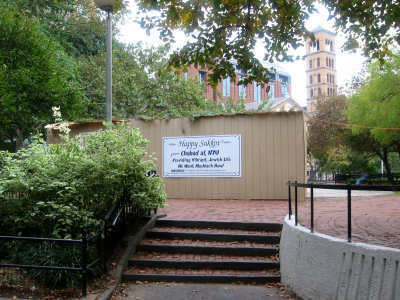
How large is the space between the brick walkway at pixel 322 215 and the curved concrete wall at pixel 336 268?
0.31 meters

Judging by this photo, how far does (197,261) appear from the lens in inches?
233

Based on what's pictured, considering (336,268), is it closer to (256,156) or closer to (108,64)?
(108,64)

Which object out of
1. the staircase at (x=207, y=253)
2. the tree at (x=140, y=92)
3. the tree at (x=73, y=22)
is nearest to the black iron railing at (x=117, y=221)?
the staircase at (x=207, y=253)

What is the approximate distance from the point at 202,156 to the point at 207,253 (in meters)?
5.18

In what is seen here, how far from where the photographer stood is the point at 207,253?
6.26m

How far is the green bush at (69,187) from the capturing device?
564 centimetres

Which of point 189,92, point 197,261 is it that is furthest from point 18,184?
point 189,92

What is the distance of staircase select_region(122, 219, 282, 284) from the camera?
18.5ft

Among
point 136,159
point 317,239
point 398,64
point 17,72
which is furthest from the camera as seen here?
point 398,64

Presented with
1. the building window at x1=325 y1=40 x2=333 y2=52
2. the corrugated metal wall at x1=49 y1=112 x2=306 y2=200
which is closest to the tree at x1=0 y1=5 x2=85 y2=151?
the corrugated metal wall at x1=49 y1=112 x2=306 y2=200

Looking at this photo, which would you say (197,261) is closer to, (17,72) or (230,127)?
(230,127)

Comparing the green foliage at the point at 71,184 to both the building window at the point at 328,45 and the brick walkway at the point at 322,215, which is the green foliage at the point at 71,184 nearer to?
the brick walkway at the point at 322,215

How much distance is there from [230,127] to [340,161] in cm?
2710

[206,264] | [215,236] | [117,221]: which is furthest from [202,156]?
[206,264]
